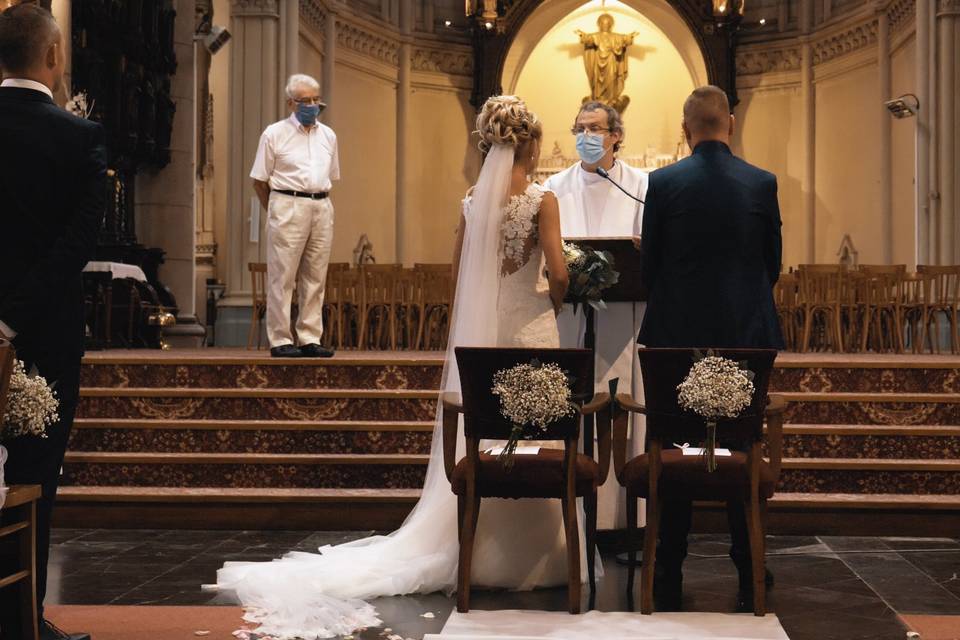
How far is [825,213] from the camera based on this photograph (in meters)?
16.3

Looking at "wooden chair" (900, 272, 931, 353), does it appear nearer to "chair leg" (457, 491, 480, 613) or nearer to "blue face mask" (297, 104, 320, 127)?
"blue face mask" (297, 104, 320, 127)

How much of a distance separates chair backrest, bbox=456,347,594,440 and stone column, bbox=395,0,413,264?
12.5 metres

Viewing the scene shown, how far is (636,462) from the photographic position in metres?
4.33

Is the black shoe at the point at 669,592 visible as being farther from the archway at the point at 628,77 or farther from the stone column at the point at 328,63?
the archway at the point at 628,77

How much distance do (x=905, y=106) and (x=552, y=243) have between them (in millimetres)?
9623

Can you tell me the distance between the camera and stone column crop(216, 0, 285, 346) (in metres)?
12.9

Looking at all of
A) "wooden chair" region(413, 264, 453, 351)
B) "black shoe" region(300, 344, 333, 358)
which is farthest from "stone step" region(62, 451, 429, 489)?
"wooden chair" region(413, 264, 453, 351)

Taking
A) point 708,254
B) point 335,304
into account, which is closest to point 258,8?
point 335,304

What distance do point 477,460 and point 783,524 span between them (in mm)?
2481

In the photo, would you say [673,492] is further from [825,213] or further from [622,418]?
[825,213]

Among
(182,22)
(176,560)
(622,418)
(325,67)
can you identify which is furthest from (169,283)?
(622,418)

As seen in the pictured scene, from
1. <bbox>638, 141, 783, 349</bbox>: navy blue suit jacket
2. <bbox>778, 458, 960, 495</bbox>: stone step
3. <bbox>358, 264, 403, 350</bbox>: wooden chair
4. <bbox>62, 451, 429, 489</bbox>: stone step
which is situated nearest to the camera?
<bbox>638, 141, 783, 349</bbox>: navy blue suit jacket

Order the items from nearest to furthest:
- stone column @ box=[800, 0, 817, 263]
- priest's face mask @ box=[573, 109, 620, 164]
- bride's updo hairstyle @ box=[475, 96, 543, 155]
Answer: bride's updo hairstyle @ box=[475, 96, 543, 155] < priest's face mask @ box=[573, 109, 620, 164] < stone column @ box=[800, 0, 817, 263]

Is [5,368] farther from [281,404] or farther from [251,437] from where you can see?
[281,404]
